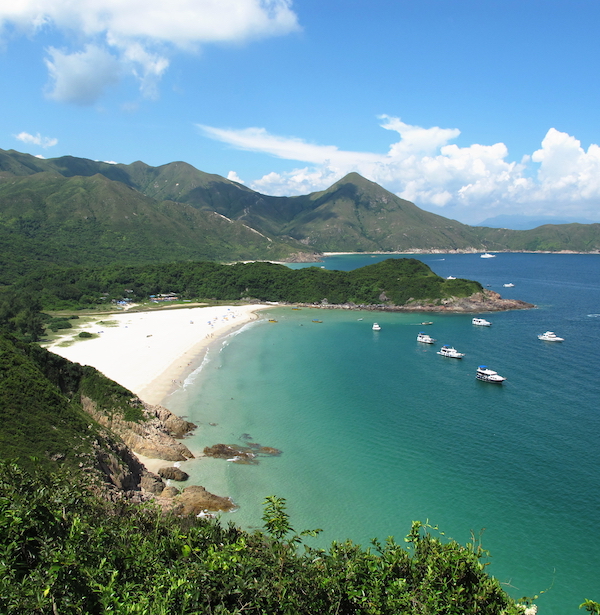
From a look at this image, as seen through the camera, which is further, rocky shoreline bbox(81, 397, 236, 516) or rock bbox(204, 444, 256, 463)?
rock bbox(204, 444, 256, 463)

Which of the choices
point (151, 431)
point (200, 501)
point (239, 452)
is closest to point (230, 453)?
point (239, 452)

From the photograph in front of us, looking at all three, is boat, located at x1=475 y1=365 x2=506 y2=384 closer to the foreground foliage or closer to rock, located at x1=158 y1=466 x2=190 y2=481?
rock, located at x1=158 y1=466 x2=190 y2=481

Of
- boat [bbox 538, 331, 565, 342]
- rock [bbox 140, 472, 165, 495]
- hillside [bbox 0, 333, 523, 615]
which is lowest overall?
rock [bbox 140, 472, 165, 495]

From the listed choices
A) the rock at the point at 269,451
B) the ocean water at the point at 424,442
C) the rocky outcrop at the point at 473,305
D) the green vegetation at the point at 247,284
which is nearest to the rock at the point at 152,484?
the ocean water at the point at 424,442

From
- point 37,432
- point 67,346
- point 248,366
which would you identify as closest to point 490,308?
point 248,366

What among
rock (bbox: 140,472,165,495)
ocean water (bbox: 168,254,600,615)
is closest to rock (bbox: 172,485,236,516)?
ocean water (bbox: 168,254,600,615)

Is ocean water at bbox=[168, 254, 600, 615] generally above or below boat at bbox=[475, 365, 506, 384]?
below

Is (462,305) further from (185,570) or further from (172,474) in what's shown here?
(185,570)

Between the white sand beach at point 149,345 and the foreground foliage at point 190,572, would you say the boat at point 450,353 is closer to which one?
the white sand beach at point 149,345
